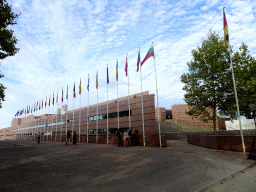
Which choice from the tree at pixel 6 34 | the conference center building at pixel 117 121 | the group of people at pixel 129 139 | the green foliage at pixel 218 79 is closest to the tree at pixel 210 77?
the green foliage at pixel 218 79

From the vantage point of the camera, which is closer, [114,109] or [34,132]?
[114,109]

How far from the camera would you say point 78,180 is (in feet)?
18.6

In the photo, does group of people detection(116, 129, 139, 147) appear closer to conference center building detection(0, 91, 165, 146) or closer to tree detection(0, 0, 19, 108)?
conference center building detection(0, 91, 165, 146)

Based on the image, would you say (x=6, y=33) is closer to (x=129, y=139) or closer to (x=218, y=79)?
(x=129, y=139)

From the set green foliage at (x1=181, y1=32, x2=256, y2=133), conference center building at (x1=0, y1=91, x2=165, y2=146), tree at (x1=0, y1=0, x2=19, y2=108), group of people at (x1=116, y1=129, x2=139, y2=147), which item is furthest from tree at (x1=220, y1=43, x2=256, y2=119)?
tree at (x1=0, y1=0, x2=19, y2=108)

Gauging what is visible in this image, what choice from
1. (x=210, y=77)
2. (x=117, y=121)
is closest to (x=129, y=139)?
(x=210, y=77)

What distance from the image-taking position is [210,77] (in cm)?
1870

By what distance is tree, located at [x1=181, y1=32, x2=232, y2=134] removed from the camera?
17.8 metres

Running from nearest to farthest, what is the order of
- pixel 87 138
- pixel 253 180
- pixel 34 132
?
1. pixel 253 180
2. pixel 87 138
3. pixel 34 132

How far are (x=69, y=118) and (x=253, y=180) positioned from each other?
4367 cm

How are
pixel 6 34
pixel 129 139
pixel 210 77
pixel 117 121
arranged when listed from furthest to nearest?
pixel 117 121 → pixel 210 77 → pixel 129 139 → pixel 6 34

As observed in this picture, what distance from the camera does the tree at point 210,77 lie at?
58.3 ft

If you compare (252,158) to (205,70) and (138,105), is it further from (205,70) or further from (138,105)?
(138,105)

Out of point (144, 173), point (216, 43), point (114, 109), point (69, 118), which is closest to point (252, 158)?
point (144, 173)
